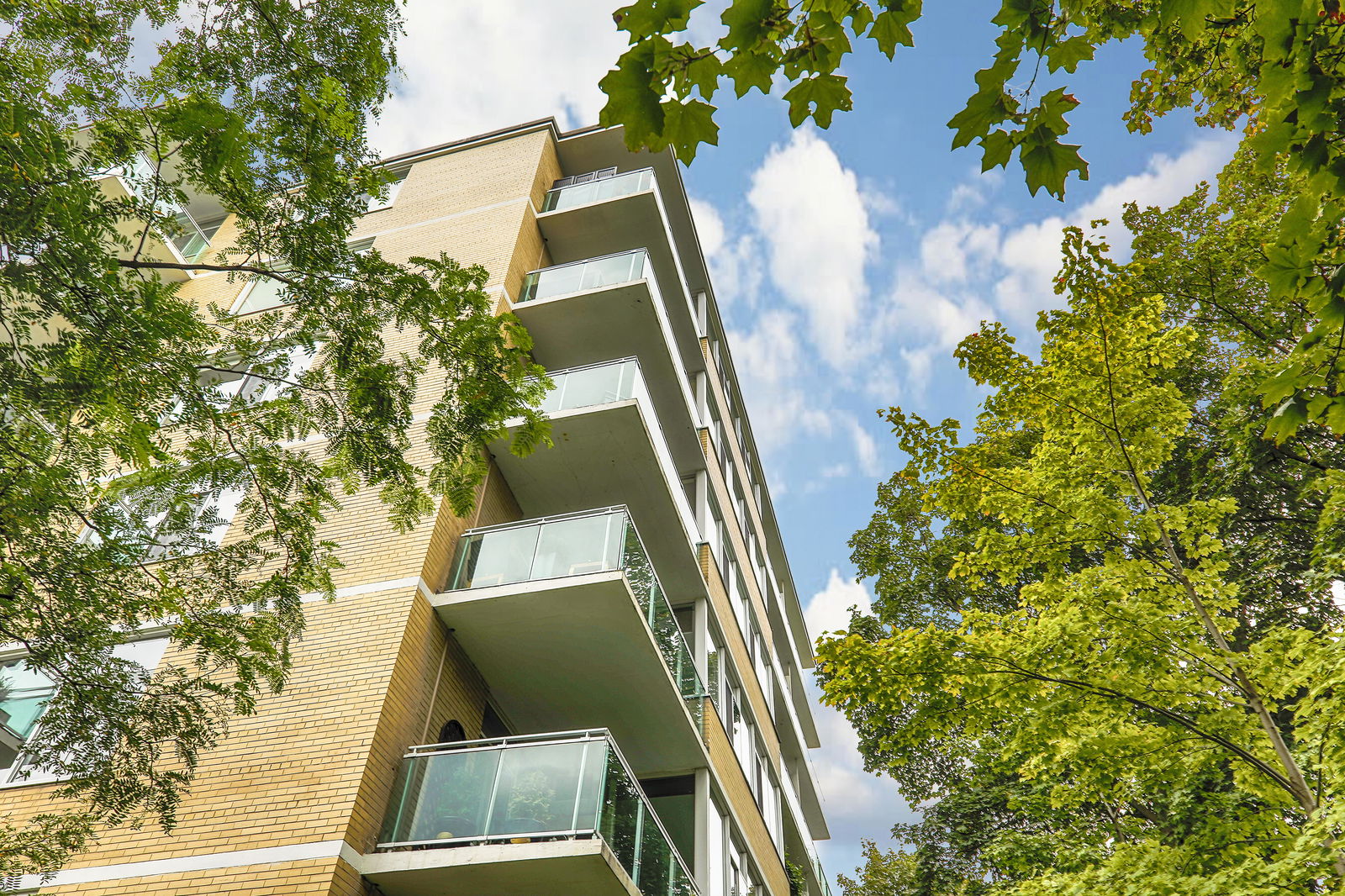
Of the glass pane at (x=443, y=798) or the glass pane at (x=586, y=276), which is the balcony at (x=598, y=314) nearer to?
the glass pane at (x=586, y=276)

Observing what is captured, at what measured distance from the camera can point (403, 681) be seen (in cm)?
941

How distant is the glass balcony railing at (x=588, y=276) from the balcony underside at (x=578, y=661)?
7056mm

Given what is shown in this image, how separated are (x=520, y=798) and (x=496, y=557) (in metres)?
3.57

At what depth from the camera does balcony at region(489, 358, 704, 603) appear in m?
12.8

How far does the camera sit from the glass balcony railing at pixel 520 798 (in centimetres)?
796

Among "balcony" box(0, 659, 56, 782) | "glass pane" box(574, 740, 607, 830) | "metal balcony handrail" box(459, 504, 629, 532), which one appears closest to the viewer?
"glass pane" box(574, 740, 607, 830)

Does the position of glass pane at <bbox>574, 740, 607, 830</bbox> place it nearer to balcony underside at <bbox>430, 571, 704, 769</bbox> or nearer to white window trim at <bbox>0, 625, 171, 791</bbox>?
balcony underside at <bbox>430, 571, 704, 769</bbox>

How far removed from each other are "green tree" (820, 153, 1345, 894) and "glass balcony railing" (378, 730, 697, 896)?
2.65 m

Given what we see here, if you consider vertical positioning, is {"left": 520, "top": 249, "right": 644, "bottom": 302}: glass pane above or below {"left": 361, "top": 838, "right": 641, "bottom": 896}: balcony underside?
above

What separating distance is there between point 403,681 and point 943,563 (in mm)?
15719

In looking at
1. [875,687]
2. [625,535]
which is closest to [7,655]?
[625,535]

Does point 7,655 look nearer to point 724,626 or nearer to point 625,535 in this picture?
point 625,535

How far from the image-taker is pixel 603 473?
13.5 metres

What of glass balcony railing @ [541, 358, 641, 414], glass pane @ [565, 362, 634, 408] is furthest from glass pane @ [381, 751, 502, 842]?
glass pane @ [565, 362, 634, 408]
